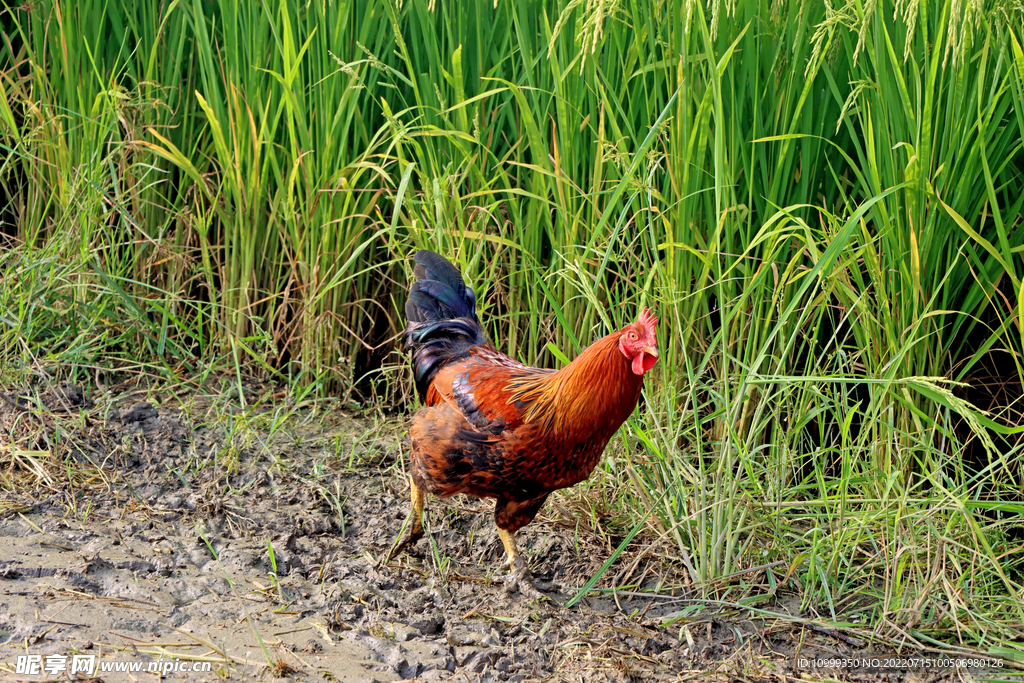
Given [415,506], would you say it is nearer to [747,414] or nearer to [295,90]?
[747,414]

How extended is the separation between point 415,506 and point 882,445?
4.76 feet

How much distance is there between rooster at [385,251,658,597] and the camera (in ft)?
7.51

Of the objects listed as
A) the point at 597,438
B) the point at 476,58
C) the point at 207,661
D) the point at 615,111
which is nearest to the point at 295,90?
the point at 476,58

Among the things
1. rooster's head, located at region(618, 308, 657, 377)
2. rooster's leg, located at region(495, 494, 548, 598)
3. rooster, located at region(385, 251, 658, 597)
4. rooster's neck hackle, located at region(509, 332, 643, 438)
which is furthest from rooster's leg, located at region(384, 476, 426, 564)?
rooster's head, located at region(618, 308, 657, 377)

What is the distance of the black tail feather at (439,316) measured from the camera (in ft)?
9.11

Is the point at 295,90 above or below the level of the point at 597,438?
above

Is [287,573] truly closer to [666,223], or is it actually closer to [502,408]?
[502,408]

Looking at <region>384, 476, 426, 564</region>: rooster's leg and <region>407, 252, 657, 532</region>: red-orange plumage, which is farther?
<region>384, 476, 426, 564</region>: rooster's leg

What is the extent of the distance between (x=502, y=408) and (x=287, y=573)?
2.71 ft

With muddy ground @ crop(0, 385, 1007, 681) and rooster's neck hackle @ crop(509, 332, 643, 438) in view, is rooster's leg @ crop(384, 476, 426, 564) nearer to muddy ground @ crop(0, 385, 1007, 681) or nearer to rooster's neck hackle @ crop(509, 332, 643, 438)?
muddy ground @ crop(0, 385, 1007, 681)

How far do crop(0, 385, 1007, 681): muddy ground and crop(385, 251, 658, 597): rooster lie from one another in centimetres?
18

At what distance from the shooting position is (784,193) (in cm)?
→ 280

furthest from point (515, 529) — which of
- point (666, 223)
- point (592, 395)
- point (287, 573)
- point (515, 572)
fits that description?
point (666, 223)

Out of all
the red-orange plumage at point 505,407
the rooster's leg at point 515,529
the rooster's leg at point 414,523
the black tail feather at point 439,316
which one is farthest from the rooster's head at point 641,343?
the rooster's leg at point 414,523
